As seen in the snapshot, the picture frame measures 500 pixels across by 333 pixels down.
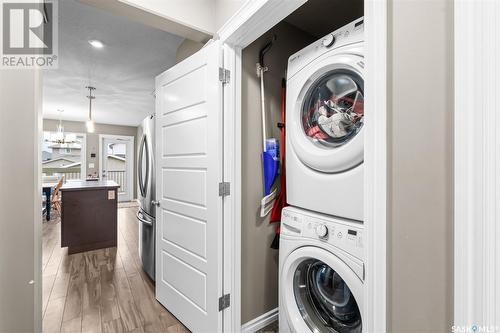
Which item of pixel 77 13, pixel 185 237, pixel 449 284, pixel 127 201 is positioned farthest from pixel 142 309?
pixel 127 201

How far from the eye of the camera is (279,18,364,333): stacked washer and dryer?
108cm

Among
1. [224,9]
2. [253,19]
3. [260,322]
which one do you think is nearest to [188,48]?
[224,9]

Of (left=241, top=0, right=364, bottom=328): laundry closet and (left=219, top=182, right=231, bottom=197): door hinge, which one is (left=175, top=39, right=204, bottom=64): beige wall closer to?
(left=241, top=0, right=364, bottom=328): laundry closet

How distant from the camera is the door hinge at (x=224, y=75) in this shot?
1.50 m

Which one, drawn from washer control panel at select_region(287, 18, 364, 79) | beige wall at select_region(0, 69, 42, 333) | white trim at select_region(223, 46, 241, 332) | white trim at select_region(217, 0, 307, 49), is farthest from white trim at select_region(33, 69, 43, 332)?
washer control panel at select_region(287, 18, 364, 79)

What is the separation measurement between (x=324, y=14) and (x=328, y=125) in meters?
1.09

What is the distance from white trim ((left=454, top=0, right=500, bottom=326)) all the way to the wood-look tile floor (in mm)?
1819

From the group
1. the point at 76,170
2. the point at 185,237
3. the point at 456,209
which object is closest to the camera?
the point at 456,209

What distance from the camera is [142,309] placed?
76.0 inches

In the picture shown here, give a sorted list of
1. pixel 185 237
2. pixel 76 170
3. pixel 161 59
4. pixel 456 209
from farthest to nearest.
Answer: pixel 76 170 < pixel 161 59 < pixel 185 237 < pixel 456 209

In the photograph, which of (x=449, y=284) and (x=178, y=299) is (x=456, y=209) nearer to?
(x=449, y=284)

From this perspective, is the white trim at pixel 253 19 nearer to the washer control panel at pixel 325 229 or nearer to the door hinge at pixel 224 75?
the door hinge at pixel 224 75

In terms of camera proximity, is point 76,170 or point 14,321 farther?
point 76,170

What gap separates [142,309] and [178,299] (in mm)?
400
